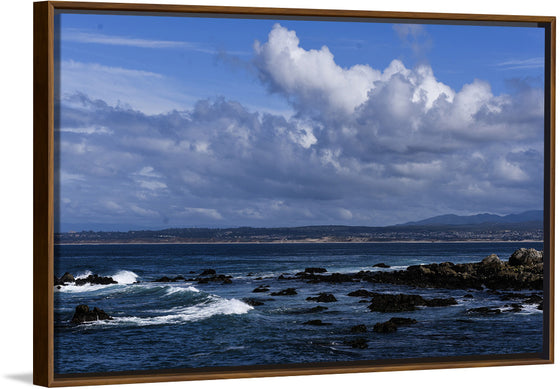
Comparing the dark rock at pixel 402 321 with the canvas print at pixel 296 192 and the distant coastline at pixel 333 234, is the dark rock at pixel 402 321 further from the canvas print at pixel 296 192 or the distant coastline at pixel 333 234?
the distant coastline at pixel 333 234

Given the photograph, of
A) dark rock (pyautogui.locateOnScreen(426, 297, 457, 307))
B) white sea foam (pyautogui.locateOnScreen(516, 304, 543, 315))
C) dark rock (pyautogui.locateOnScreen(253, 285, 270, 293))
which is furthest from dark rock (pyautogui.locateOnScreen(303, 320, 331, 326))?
white sea foam (pyautogui.locateOnScreen(516, 304, 543, 315))

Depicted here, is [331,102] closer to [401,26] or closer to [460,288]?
[401,26]

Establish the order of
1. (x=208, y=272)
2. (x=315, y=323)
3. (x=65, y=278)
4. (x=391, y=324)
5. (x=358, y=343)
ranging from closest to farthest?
(x=65, y=278), (x=358, y=343), (x=315, y=323), (x=391, y=324), (x=208, y=272)

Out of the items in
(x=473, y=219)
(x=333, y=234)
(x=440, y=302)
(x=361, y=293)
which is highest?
(x=473, y=219)

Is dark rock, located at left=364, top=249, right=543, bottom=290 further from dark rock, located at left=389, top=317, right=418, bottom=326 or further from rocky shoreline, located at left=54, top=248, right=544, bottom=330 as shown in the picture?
dark rock, located at left=389, top=317, right=418, bottom=326

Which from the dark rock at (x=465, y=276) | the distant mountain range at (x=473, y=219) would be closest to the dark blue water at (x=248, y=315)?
the dark rock at (x=465, y=276)

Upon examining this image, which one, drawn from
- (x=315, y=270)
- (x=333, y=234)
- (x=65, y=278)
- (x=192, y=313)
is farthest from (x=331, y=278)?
(x=65, y=278)

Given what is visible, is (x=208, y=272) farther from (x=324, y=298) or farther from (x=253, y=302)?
(x=324, y=298)

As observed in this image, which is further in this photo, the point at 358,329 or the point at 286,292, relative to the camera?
the point at 286,292
